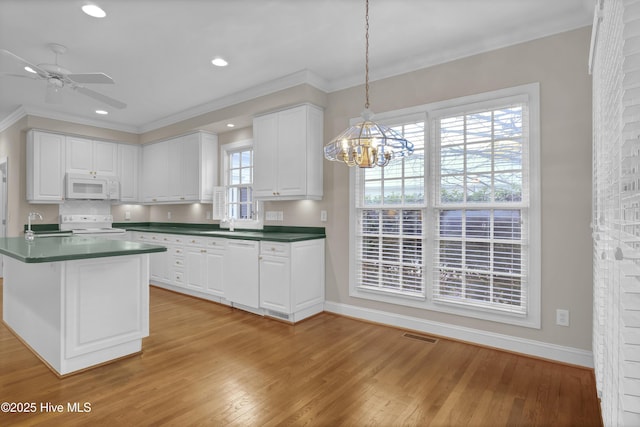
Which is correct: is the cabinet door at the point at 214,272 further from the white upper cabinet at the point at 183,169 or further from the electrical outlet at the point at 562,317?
the electrical outlet at the point at 562,317

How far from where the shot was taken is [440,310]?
335cm

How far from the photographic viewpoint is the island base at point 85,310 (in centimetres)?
251

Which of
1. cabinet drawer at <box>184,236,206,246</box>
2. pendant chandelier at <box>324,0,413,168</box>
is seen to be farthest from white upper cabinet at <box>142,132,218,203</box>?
pendant chandelier at <box>324,0,413,168</box>

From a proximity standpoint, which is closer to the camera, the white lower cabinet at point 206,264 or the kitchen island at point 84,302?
the kitchen island at point 84,302

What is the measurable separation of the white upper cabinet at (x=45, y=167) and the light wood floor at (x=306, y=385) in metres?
2.78

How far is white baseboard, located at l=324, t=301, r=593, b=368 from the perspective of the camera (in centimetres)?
272

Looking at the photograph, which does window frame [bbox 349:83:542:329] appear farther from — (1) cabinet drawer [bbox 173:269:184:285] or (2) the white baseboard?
(1) cabinet drawer [bbox 173:269:184:285]

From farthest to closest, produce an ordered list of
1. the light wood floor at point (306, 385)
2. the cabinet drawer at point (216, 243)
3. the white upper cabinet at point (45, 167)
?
the white upper cabinet at point (45, 167)
the cabinet drawer at point (216, 243)
the light wood floor at point (306, 385)

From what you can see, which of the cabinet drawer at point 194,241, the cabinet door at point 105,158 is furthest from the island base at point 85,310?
the cabinet door at point 105,158

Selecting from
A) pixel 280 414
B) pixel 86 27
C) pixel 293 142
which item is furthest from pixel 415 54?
pixel 280 414

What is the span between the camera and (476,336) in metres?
3.14

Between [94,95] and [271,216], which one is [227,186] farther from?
[94,95]

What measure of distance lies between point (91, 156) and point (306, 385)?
5.56m

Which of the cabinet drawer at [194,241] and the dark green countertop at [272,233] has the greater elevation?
the dark green countertop at [272,233]
